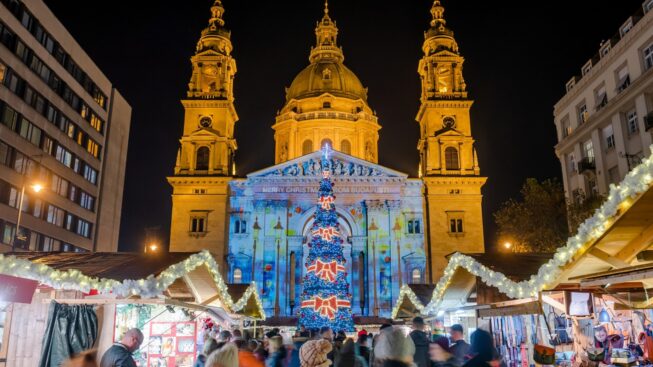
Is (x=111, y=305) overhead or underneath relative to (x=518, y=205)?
underneath

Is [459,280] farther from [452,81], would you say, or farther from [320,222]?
[452,81]

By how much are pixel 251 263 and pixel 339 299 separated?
84.7ft

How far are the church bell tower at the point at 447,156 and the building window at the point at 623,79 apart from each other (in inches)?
817

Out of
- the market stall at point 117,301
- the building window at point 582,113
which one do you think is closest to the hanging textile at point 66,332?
the market stall at point 117,301

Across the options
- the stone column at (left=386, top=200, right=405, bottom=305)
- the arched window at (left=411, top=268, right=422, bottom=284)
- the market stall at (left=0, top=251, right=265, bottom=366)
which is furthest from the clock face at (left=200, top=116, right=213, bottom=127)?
the market stall at (left=0, top=251, right=265, bottom=366)

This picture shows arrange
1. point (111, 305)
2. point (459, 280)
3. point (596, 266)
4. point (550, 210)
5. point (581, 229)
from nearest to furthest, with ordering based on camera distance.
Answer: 1. point (581, 229)
2. point (596, 266)
3. point (111, 305)
4. point (459, 280)
5. point (550, 210)

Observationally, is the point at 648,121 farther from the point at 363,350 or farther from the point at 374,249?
the point at 374,249

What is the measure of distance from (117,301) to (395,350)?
5.79 m

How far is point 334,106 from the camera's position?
6347 cm

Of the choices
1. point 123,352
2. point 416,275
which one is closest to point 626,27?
point 416,275

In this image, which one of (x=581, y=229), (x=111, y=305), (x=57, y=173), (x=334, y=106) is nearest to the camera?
(x=581, y=229)

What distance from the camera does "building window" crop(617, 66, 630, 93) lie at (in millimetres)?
30703

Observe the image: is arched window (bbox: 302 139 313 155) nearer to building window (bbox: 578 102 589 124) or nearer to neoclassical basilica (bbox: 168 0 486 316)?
neoclassical basilica (bbox: 168 0 486 316)

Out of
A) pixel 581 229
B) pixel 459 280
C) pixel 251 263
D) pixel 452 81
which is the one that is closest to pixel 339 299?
pixel 459 280
